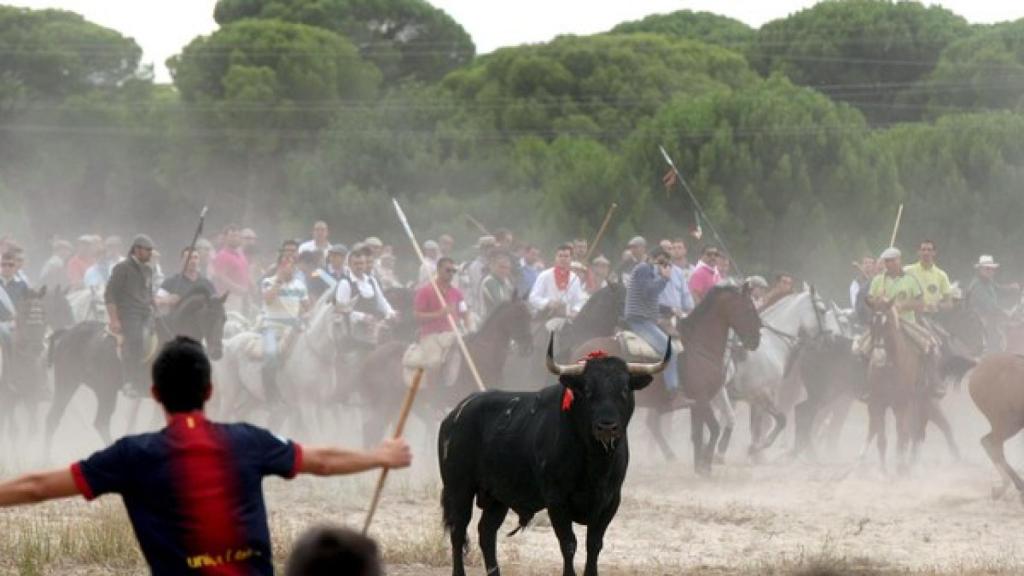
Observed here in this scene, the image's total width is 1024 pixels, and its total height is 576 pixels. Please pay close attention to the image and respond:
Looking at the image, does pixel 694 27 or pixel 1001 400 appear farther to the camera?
pixel 694 27

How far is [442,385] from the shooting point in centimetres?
2434

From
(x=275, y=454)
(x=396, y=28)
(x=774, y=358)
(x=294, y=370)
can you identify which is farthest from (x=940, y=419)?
(x=396, y=28)

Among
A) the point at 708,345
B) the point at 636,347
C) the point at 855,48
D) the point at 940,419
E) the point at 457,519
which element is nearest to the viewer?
the point at 457,519

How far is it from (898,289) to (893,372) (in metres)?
0.91

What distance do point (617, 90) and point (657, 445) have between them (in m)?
47.9

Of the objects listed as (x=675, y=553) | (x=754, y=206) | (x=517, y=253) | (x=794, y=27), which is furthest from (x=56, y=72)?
(x=675, y=553)

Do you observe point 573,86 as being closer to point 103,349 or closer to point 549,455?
point 103,349

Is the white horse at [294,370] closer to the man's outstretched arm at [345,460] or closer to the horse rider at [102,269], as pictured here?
the horse rider at [102,269]

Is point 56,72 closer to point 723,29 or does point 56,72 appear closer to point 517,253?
point 723,29

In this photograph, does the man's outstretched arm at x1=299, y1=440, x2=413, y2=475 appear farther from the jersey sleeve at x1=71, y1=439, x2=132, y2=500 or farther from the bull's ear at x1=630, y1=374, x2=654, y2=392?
the bull's ear at x1=630, y1=374, x2=654, y2=392

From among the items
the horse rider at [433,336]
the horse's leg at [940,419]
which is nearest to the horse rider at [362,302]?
the horse rider at [433,336]

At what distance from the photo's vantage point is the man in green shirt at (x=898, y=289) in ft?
80.5

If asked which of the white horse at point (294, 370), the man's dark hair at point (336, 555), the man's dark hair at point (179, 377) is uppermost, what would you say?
the man's dark hair at point (179, 377)

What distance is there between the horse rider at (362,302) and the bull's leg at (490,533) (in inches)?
447
